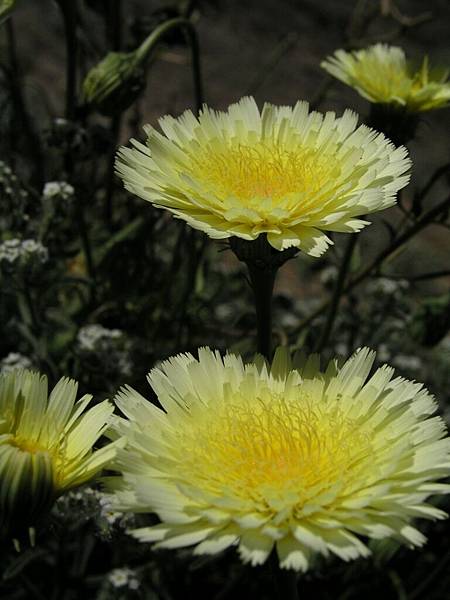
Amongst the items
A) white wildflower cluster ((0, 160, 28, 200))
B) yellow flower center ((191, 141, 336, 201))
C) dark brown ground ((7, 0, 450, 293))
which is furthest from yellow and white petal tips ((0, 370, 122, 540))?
dark brown ground ((7, 0, 450, 293))

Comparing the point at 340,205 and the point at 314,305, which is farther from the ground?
the point at 314,305

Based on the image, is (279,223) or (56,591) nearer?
(279,223)

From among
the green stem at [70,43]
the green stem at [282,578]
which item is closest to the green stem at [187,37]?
the green stem at [70,43]

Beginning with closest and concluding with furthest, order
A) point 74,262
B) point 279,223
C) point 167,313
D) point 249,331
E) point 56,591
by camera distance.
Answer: point 279,223, point 56,591, point 249,331, point 167,313, point 74,262

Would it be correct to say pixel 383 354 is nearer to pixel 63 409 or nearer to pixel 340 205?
pixel 340 205

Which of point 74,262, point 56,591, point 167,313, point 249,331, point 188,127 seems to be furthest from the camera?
point 74,262

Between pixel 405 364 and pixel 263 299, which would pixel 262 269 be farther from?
pixel 405 364

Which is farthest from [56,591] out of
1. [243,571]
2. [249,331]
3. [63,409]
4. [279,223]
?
[279,223]

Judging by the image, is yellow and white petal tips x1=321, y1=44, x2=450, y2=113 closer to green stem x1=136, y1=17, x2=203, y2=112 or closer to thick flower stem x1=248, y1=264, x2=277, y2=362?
green stem x1=136, y1=17, x2=203, y2=112

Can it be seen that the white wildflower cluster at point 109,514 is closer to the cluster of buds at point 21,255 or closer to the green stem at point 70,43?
the cluster of buds at point 21,255
